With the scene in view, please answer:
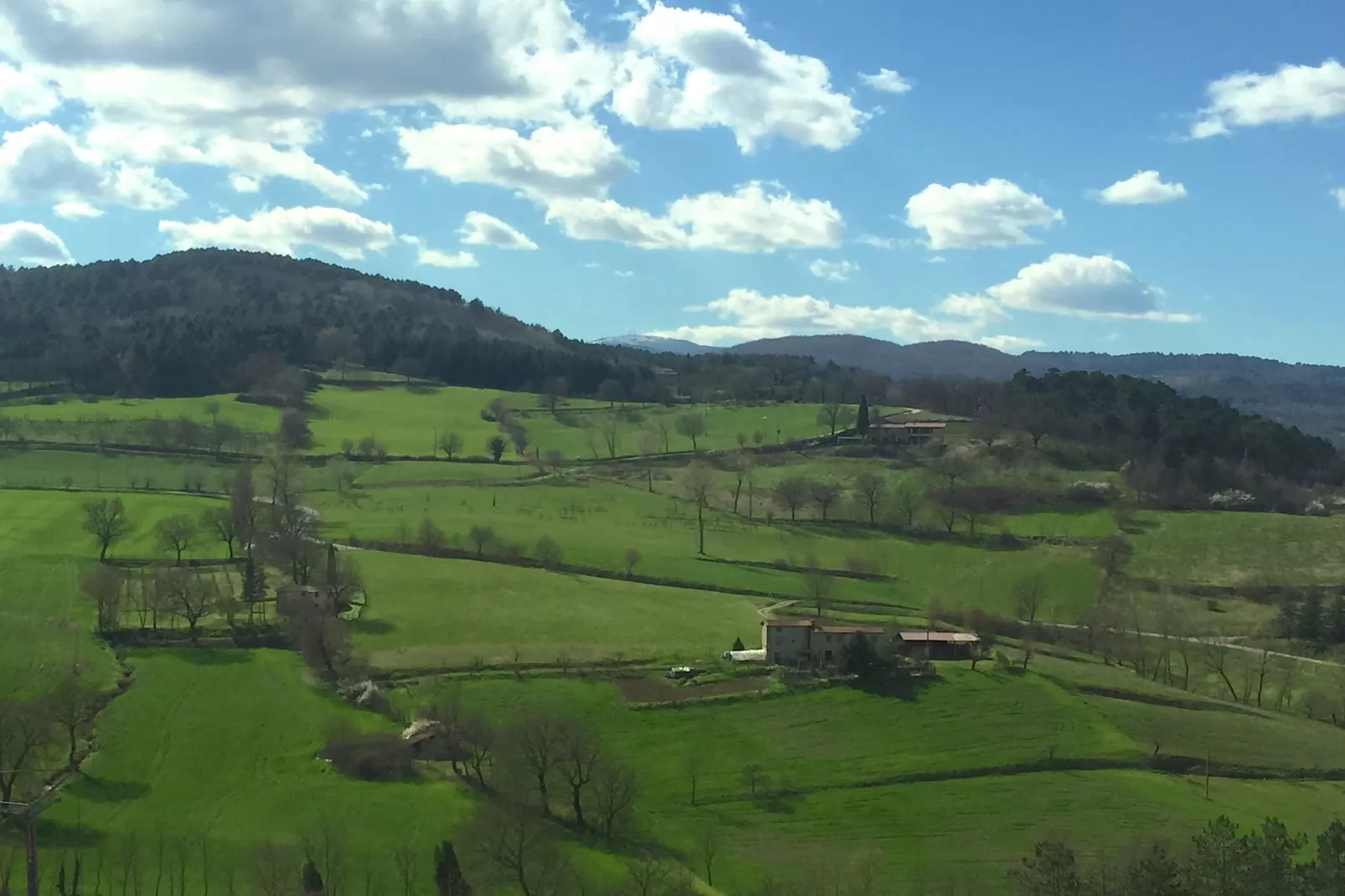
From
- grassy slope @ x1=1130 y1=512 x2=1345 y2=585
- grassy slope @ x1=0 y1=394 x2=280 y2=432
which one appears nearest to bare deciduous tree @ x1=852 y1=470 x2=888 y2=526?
grassy slope @ x1=1130 y1=512 x2=1345 y2=585

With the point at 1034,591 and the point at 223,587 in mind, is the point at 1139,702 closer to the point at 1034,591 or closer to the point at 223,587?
the point at 1034,591

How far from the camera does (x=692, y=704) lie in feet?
183

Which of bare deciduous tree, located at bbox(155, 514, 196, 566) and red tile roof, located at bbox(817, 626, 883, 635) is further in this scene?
bare deciduous tree, located at bbox(155, 514, 196, 566)

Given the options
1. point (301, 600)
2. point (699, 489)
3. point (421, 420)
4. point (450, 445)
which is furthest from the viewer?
point (421, 420)

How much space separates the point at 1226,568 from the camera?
95.0m

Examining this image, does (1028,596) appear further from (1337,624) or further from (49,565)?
(49,565)

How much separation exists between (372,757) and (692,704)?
623 inches

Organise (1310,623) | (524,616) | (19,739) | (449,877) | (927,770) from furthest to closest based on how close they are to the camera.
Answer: (1310,623)
(524,616)
(927,770)
(19,739)
(449,877)

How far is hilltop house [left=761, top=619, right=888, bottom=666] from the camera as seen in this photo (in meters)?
61.0

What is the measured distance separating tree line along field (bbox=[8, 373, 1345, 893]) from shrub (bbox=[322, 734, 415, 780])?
89 centimetres

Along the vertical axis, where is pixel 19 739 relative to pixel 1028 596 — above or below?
below

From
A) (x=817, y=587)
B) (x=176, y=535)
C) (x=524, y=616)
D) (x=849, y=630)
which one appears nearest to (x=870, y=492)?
(x=817, y=587)

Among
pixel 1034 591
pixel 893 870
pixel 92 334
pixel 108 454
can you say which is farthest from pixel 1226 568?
pixel 92 334

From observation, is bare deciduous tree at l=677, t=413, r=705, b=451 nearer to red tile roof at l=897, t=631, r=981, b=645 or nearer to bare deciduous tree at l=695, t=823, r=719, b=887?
red tile roof at l=897, t=631, r=981, b=645
